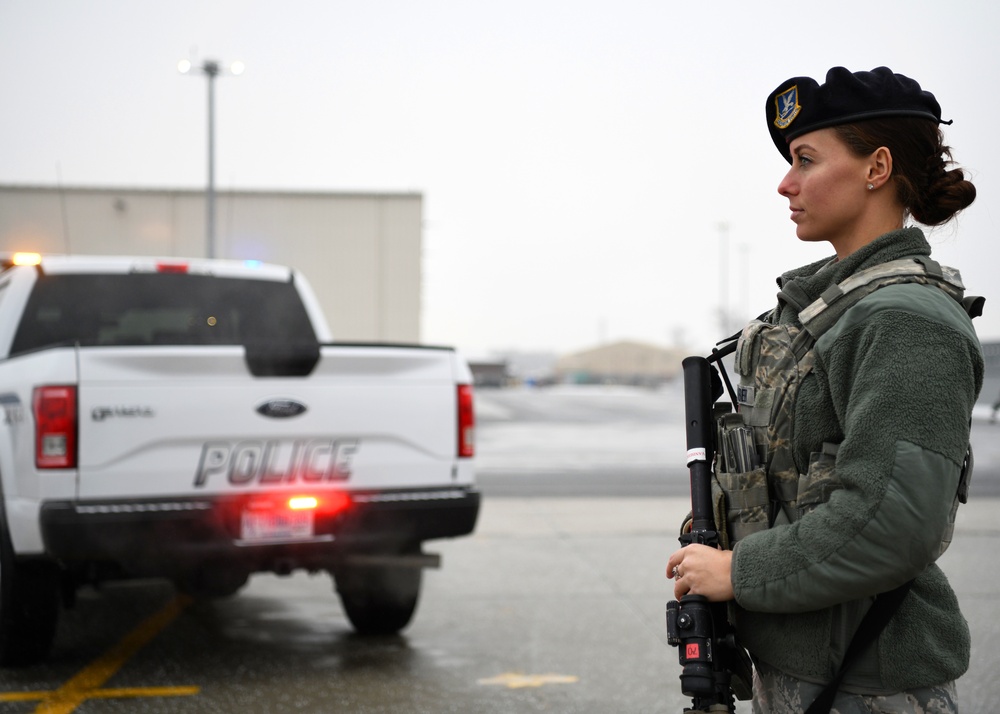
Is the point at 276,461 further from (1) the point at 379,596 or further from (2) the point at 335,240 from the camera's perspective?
(2) the point at 335,240

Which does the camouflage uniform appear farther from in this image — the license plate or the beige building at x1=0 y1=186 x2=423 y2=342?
the beige building at x1=0 y1=186 x2=423 y2=342

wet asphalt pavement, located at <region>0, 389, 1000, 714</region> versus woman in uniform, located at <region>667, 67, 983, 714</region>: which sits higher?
woman in uniform, located at <region>667, 67, 983, 714</region>

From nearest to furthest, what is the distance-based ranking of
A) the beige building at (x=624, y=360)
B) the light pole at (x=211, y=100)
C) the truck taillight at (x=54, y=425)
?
the truck taillight at (x=54, y=425), the light pole at (x=211, y=100), the beige building at (x=624, y=360)

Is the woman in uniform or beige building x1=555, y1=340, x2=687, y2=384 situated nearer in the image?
the woman in uniform

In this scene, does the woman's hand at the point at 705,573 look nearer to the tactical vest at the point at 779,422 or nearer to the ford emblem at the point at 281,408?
the tactical vest at the point at 779,422

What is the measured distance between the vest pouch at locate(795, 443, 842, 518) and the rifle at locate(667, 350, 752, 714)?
0.18 meters

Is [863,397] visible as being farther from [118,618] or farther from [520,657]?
[118,618]

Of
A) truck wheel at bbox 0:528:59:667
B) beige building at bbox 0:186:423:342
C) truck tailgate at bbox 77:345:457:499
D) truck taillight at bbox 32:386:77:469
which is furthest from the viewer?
beige building at bbox 0:186:423:342

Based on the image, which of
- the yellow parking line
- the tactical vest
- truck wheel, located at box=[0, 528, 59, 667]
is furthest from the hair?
truck wheel, located at box=[0, 528, 59, 667]

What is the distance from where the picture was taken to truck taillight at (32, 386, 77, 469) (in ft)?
14.8

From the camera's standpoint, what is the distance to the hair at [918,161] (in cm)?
185

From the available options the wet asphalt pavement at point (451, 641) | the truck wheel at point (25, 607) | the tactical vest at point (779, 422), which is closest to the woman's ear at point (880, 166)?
the tactical vest at point (779, 422)

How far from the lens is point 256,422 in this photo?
486 centimetres

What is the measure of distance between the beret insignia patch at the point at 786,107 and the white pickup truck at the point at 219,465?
3282 mm
